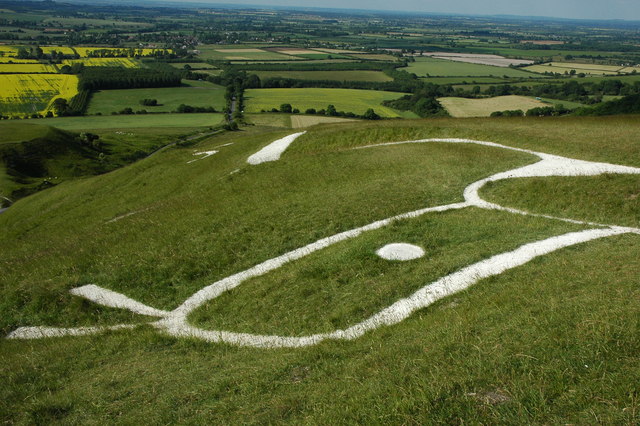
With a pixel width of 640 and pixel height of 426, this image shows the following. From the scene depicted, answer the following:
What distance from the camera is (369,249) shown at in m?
19.9

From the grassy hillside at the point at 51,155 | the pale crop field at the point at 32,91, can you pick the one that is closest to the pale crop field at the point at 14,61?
the pale crop field at the point at 32,91

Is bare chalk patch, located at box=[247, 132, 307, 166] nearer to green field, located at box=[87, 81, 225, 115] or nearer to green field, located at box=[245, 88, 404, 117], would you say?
green field, located at box=[245, 88, 404, 117]

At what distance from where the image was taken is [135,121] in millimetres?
121625

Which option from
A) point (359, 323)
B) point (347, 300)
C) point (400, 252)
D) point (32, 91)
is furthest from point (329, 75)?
point (359, 323)

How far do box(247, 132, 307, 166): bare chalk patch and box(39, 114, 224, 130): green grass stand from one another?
7345 centimetres

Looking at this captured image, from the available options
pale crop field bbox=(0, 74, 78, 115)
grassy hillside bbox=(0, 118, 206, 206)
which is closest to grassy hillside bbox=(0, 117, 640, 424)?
grassy hillside bbox=(0, 118, 206, 206)

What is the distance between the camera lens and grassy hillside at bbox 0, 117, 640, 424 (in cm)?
844

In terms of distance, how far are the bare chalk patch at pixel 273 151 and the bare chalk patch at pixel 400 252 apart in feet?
81.9

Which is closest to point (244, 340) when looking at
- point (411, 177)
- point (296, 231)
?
point (296, 231)

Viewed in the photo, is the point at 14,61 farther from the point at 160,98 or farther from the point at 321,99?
the point at 321,99

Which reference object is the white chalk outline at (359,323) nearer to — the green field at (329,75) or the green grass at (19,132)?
the green grass at (19,132)

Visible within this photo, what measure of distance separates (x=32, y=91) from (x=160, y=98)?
43.6m

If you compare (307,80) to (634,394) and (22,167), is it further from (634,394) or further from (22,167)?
(634,394)

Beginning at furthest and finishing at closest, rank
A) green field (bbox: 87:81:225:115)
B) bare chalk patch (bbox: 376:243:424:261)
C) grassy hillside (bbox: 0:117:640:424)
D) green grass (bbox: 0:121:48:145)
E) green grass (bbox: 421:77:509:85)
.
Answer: green grass (bbox: 421:77:509:85) → green field (bbox: 87:81:225:115) → green grass (bbox: 0:121:48:145) → bare chalk patch (bbox: 376:243:424:261) → grassy hillside (bbox: 0:117:640:424)
